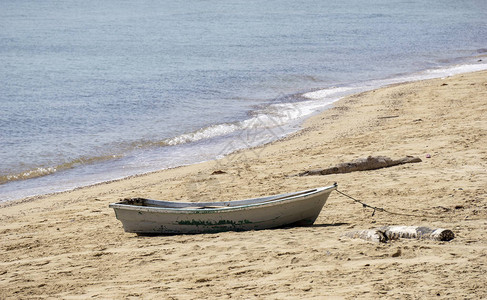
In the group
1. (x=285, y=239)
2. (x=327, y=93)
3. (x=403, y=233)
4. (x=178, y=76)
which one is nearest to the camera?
(x=403, y=233)

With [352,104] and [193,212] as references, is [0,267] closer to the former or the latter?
[193,212]

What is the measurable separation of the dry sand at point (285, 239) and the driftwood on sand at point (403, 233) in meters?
0.12

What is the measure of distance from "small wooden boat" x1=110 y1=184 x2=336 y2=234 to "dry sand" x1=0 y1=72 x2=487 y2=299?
181mm

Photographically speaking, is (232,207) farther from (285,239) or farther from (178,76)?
(178,76)

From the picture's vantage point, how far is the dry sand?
5609mm

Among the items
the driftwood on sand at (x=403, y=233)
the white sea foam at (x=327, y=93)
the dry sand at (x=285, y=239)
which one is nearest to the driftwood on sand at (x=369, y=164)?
the dry sand at (x=285, y=239)

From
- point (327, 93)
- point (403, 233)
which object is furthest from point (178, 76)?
point (403, 233)

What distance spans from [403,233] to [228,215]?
2.35 m

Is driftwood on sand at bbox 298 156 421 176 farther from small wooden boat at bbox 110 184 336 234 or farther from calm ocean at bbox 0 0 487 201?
calm ocean at bbox 0 0 487 201

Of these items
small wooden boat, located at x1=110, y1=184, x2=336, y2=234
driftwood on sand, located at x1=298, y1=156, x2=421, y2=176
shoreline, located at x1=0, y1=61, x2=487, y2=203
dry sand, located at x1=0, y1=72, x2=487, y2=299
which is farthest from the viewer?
shoreline, located at x1=0, y1=61, x2=487, y2=203

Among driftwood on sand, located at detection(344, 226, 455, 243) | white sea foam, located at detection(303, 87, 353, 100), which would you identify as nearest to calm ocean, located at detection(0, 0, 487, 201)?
white sea foam, located at detection(303, 87, 353, 100)

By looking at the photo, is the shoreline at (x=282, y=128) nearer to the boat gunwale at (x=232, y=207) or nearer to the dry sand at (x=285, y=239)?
the dry sand at (x=285, y=239)

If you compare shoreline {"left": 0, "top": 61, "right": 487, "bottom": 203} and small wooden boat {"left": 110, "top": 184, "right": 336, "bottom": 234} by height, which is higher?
small wooden boat {"left": 110, "top": 184, "right": 336, "bottom": 234}

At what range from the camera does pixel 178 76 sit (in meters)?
24.9
